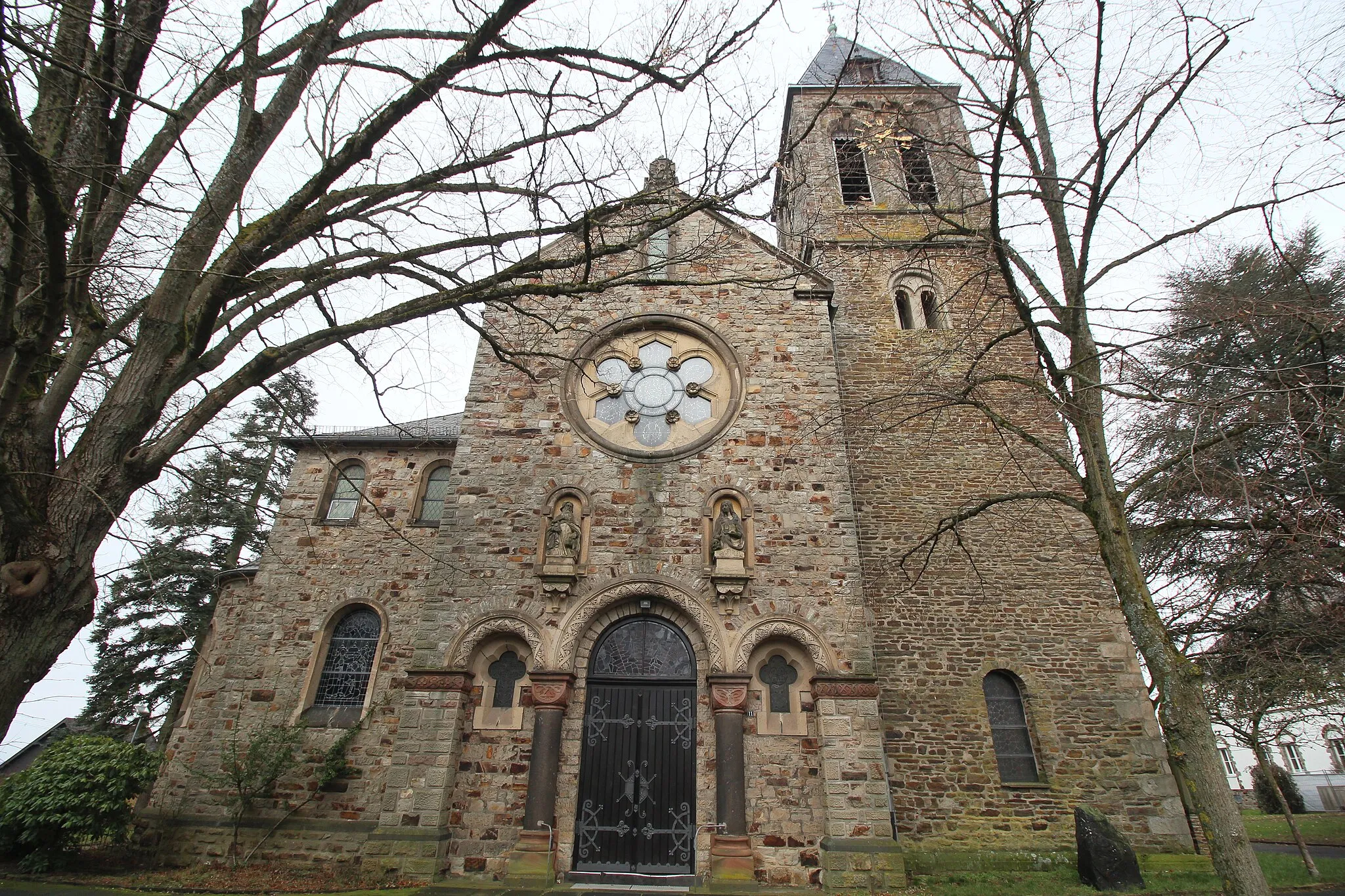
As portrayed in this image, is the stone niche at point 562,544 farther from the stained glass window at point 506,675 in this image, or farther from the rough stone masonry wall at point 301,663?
the rough stone masonry wall at point 301,663

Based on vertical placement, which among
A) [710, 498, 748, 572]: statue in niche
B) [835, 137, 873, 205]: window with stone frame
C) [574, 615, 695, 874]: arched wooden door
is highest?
Answer: [835, 137, 873, 205]: window with stone frame

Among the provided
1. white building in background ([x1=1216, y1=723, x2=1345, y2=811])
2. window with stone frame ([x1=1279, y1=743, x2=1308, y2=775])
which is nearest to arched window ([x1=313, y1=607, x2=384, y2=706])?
white building in background ([x1=1216, y1=723, x2=1345, y2=811])

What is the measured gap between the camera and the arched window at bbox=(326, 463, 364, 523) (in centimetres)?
1285

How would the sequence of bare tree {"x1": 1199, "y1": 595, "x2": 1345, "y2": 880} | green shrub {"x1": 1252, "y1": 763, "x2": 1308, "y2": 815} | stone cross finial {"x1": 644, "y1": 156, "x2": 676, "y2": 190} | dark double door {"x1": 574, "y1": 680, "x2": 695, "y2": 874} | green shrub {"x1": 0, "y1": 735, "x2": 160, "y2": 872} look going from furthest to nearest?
green shrub {"x1": 1252, "y1": 763, "x2": 1308, "y2": 815}
bare tree {"x1": 1199, "y1": 595, "x2": 1345, "y2": 880}
green shrub {"x1": 0, "y1": 735, "x2": 160, "y2": 872}
dark double door {"x1": 574, "y1": 680, "x2": 695, "y2": 874}
stone cross finial {"x1": 644, "y1": 156, "x2": 676, "y2": 190}

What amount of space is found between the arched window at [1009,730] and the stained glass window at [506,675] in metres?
6.93

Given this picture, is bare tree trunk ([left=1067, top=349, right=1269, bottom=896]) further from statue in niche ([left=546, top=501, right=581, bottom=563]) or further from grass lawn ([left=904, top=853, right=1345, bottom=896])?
statue in niche ([left=546, top=501, right=581, bottom=563])

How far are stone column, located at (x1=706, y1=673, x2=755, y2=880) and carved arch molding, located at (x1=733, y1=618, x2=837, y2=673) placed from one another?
231mm

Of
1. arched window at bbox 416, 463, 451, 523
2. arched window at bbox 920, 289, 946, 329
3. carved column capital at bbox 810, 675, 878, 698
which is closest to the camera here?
carved column capital at bbox 810, 675, 878, 698

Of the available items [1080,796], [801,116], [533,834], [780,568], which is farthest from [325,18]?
[801,116]

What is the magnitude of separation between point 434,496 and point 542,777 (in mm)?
6871

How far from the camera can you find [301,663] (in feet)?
37.4

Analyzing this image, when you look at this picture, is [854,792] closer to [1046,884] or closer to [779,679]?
[779,679]

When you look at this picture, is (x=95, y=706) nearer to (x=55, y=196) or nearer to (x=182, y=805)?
(x=182, y=805)

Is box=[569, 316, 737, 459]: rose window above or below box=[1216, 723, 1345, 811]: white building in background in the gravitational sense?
above
